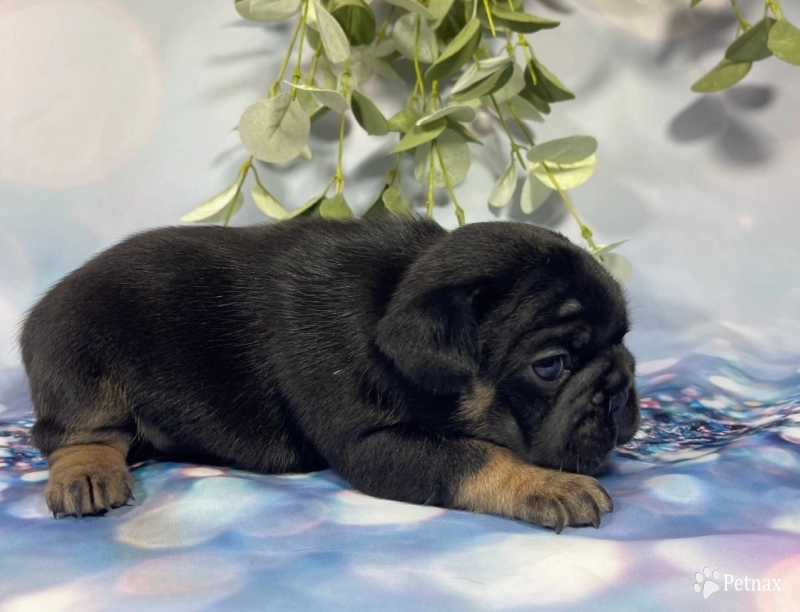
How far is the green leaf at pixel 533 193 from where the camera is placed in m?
4.11

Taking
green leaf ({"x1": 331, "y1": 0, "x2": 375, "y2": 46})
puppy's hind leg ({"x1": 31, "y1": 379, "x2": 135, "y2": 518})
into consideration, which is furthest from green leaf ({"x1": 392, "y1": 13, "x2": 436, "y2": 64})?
puppy's hind leg ({"x1": 31, "y1": 379, "x2": 135, "y2": 518})

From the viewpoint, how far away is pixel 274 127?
3590mm

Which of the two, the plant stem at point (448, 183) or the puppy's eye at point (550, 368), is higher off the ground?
the plant stem at point (448, 183)

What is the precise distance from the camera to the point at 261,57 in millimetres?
4398

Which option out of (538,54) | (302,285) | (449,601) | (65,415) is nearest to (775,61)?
(538,54)

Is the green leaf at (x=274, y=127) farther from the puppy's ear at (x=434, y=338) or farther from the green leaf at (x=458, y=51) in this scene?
the puppy's ear at (x=434, y=338)

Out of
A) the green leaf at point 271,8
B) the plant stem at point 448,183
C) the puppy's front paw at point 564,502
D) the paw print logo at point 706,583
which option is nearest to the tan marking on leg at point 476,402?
the puppy's front paw at point 564,502

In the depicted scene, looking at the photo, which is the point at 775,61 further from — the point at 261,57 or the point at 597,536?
the point at 597,536

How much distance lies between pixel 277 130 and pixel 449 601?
2.32 metres

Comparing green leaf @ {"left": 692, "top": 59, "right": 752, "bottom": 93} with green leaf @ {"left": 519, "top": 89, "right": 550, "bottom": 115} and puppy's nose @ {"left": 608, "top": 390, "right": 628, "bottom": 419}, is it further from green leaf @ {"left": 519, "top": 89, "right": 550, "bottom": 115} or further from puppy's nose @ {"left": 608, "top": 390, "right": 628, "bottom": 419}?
puppy's nose @ {"left": 608, "top": 390, "right": 628, "bottom": 419}

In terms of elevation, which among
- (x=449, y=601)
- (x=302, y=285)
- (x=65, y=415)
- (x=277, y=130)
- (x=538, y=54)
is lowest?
(x=449, y=601)

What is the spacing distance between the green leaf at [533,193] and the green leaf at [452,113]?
57cm

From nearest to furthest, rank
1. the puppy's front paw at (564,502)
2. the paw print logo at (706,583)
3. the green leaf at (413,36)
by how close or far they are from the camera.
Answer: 1. the paw print logo at (706,583)
2. the puppy's front paw at (564,502)
3. the green leaf at (413,36)

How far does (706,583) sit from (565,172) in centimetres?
246
